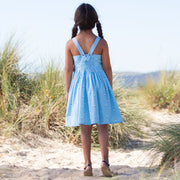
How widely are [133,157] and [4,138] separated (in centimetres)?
195

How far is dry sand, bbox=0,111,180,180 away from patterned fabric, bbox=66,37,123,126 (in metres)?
0.67

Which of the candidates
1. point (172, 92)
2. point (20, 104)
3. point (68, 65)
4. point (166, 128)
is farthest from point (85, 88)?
point (172, 92)

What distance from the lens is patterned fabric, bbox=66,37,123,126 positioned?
8.64 ft

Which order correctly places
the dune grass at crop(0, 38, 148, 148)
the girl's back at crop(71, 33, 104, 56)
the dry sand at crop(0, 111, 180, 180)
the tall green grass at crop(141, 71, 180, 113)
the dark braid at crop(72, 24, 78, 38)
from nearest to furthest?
the girl's back at crop(71, 33, 104, 56), the dark braid at crop(72, 24, 78, 38), the dry sand at crop(0, 111, 180, 180), the dune grass at crop(0, 38, 148, 148), the tall green grass at crop(141, 71, 180, 113)

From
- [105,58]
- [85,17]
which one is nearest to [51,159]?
[105,58]

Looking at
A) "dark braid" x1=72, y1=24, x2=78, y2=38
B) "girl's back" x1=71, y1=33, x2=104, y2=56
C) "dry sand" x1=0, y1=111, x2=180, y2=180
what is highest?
"dark braid" x1=72, y1=24, x2=78, y2=38

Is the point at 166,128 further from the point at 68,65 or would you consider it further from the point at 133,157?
the point at 68,65

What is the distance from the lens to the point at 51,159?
3.90m

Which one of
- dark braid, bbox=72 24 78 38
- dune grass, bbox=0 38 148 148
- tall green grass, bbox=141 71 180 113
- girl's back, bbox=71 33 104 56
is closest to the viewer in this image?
girl's back, bbox=71 33 104 56

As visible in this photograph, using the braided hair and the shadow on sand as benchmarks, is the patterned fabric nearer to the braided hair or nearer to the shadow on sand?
the braided hair

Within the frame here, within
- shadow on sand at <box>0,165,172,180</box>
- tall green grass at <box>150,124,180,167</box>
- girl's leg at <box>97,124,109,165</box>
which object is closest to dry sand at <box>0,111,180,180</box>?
shadow on sand at <box>0,165,172,180</box>

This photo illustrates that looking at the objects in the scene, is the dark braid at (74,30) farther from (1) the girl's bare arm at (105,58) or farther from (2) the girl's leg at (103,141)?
(2) the girl's leg at (103,141)

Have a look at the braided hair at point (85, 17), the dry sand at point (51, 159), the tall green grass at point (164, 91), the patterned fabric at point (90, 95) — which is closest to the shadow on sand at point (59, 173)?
the dry sand at point (51, 159)

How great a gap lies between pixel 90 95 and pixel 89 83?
0.39 ft
